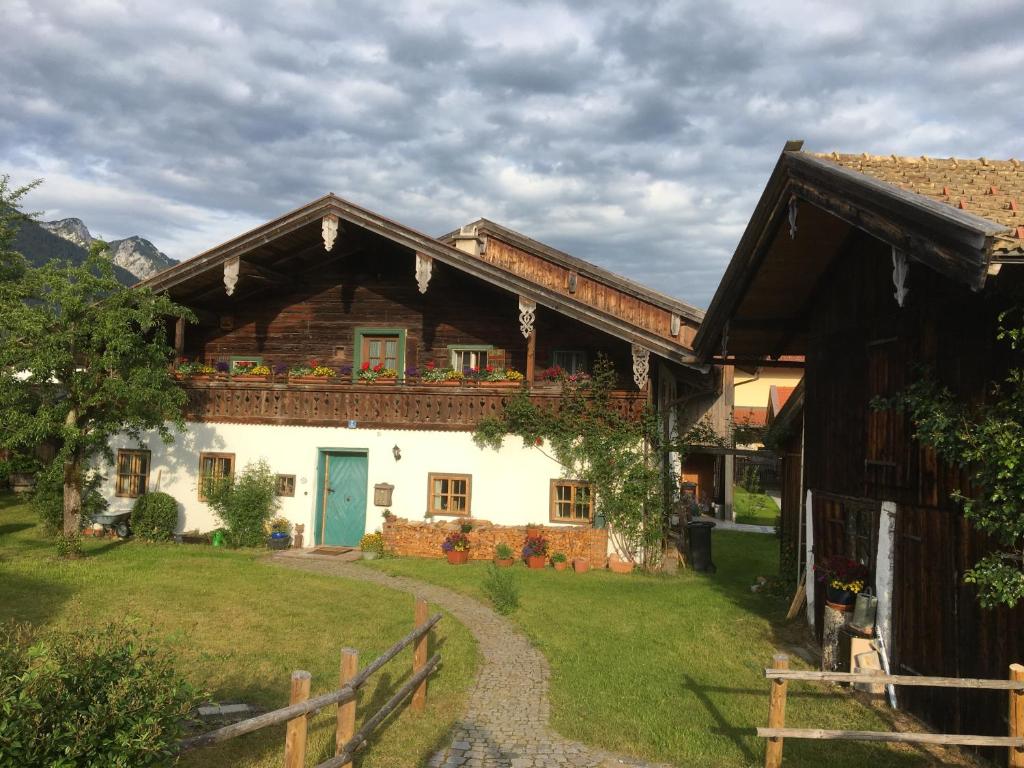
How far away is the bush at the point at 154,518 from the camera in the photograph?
17828mm

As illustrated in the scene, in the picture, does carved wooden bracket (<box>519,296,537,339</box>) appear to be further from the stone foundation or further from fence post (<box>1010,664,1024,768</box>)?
fence post (<box>1010,664,1024,768</box>)

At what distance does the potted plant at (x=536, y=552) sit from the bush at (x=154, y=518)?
8821 millimetres

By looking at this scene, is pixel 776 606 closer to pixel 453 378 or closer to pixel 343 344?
pixel 453 378

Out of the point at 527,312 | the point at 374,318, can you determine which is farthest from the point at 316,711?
the point at 374,318

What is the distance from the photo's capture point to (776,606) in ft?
42.3

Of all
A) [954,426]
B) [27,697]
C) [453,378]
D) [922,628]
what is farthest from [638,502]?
[27,697]

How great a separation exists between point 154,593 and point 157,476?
7.45 metres

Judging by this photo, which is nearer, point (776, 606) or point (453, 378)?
point (776, 606)

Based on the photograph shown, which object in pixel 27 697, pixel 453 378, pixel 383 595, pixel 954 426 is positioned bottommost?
pixel 383 595

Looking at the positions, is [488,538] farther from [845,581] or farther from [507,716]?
[507,716]

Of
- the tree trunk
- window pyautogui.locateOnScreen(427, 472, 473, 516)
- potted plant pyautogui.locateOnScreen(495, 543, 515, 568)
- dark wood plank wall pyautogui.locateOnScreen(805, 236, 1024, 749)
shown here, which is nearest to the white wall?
window pyautogui.locateOnScreen(427, 472, 473, 516)

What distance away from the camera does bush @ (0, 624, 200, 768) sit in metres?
3.58

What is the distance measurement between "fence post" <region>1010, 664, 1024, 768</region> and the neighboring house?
2.05ft

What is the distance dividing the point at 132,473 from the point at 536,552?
36.3 feet
